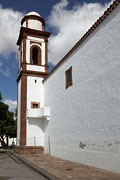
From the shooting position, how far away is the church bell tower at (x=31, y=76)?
14.8 m

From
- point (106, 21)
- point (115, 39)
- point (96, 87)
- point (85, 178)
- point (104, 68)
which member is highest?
point (106, 21)

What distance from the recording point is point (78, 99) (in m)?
9.55

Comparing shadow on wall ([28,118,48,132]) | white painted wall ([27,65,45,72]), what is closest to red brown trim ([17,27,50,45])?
white painted wall ([27,65,45,72])

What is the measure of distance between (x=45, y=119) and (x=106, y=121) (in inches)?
324

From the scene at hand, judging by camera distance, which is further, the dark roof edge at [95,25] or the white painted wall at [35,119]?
the white painted wall at [35,119]

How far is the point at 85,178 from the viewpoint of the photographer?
6.03m

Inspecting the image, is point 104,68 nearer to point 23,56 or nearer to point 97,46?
point 97,46

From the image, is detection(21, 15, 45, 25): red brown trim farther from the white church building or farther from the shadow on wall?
the shadow on wall

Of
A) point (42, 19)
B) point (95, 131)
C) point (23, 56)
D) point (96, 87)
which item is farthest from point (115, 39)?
point (42, 19)

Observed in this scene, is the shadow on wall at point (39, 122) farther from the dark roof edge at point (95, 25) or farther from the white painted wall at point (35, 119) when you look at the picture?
the dark roof edge at point (95, 25)

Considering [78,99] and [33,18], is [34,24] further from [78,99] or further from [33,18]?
[78,99]

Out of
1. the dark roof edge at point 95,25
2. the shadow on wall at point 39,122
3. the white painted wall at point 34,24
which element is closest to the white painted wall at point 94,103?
the dark roof edge at point 95,25

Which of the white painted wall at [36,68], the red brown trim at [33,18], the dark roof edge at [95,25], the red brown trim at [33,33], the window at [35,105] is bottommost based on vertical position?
the window at [35,105]

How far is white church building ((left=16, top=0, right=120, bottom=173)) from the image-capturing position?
23.0 ft
